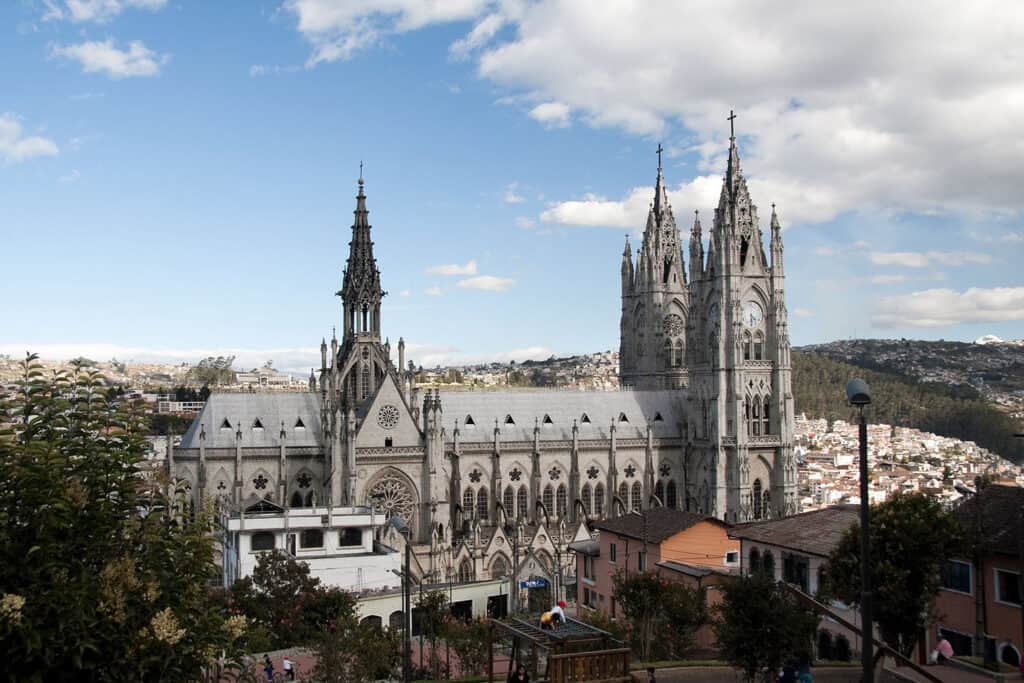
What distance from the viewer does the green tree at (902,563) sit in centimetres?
3117

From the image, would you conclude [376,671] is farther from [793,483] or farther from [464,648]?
[793,483]

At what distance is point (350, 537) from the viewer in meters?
57.1

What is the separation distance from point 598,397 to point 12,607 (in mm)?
65514

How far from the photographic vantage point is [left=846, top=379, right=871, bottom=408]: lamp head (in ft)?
57.9

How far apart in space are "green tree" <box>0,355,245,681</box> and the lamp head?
12.4 m

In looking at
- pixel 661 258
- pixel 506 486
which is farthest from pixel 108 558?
pixel 661 258

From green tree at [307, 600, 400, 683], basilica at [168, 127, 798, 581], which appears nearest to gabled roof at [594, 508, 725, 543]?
basilica at [168, 127, 798, 581]

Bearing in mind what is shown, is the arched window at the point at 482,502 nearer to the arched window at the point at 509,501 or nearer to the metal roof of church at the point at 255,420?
the arched window at the point at 509,501

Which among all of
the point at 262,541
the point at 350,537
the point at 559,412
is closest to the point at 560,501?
the point at 559,412

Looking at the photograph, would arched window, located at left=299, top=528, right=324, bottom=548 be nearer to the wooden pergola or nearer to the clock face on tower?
the wooden pergola

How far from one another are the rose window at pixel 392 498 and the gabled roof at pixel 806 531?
84.7 ft

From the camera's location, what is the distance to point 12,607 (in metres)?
16.2

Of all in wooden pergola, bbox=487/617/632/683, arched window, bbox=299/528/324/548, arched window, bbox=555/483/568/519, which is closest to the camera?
wooden pergola, bbox=487/617/632/683

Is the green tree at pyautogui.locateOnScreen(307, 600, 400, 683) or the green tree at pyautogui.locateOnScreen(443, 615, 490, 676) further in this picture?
the green tree at pyautogui.locateOnScreen(443, 615, 490, 676)
